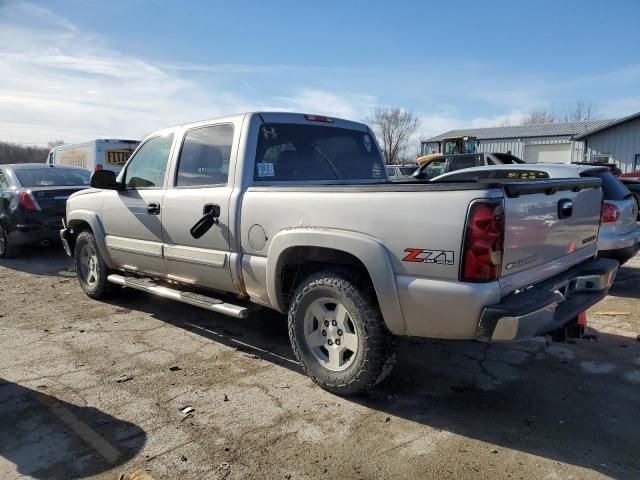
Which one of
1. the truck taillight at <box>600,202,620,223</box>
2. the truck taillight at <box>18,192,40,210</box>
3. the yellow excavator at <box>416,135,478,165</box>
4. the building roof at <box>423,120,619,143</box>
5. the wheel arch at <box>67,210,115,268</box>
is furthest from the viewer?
the building roof at <box>423,120,619,143</box>

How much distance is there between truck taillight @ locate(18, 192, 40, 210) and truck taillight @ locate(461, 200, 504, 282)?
25.8ft

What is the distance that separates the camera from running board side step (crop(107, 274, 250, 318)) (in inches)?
154

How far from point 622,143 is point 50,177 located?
3089cm

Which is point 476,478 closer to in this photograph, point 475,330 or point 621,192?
point 475,330

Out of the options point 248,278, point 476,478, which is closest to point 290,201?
point 248,278

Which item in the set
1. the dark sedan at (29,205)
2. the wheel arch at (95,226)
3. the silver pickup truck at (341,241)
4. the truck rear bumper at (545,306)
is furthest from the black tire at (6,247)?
the truck rear bumper at (545,306)

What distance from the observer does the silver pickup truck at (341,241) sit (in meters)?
2.73

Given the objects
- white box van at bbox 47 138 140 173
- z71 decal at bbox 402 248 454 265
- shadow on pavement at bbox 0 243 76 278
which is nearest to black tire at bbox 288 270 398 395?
z71 decal at bbox 402 248 454 265

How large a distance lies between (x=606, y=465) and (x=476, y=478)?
736 mm

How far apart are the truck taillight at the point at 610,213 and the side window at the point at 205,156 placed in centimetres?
456

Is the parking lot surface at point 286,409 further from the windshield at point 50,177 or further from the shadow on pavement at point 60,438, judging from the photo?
the windshield at point 50,177

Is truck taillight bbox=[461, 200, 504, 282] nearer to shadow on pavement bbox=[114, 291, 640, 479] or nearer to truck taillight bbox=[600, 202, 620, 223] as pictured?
shadow on pavement bbox=[114, 291, 640, 479]

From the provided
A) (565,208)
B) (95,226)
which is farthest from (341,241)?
(95,226)

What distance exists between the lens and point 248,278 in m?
3.88
